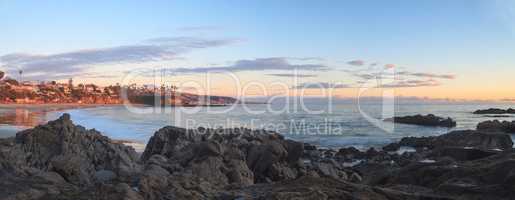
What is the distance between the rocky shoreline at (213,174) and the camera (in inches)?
239

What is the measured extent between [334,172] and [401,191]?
11573 mm

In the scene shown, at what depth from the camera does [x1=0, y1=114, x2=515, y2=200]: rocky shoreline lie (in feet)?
19.9

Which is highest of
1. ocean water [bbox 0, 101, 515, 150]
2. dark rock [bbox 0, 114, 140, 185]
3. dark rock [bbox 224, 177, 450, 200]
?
dark rock [bbox 224, 177, 450, 200]

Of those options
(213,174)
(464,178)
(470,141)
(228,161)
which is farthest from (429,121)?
(464,178)

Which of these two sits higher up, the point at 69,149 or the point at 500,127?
the point at 69,149

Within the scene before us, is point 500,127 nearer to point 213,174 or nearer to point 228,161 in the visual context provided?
point 228,161

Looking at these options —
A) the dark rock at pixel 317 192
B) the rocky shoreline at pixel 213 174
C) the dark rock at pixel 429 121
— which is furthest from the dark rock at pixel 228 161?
the dark rock at pixel 429 121

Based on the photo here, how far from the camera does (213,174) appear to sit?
12.8 metres

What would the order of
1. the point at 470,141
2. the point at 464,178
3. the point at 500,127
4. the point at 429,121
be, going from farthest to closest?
the point at 429,121 < the point at 500,127 < the point at 470,141 < the point at 464,178

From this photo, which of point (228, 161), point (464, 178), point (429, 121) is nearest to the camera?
point (464, 178)

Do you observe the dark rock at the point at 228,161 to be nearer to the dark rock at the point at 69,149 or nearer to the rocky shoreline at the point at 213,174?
the rocky shoreline at the point at 213,174

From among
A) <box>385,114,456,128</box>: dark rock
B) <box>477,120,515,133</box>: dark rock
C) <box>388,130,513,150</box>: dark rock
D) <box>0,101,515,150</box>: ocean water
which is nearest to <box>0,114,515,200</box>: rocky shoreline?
<box>388,130,513,150</box>: dark rock

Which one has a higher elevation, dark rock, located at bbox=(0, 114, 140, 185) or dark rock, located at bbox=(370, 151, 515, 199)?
dark rock, located at bbox=(370, 151, 515, 199)

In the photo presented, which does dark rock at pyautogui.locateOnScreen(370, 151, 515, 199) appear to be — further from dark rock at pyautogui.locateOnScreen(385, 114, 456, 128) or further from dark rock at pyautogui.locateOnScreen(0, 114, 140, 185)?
dark rock at pyautogui.locateOnScreen(385, 114, 456, 128)
